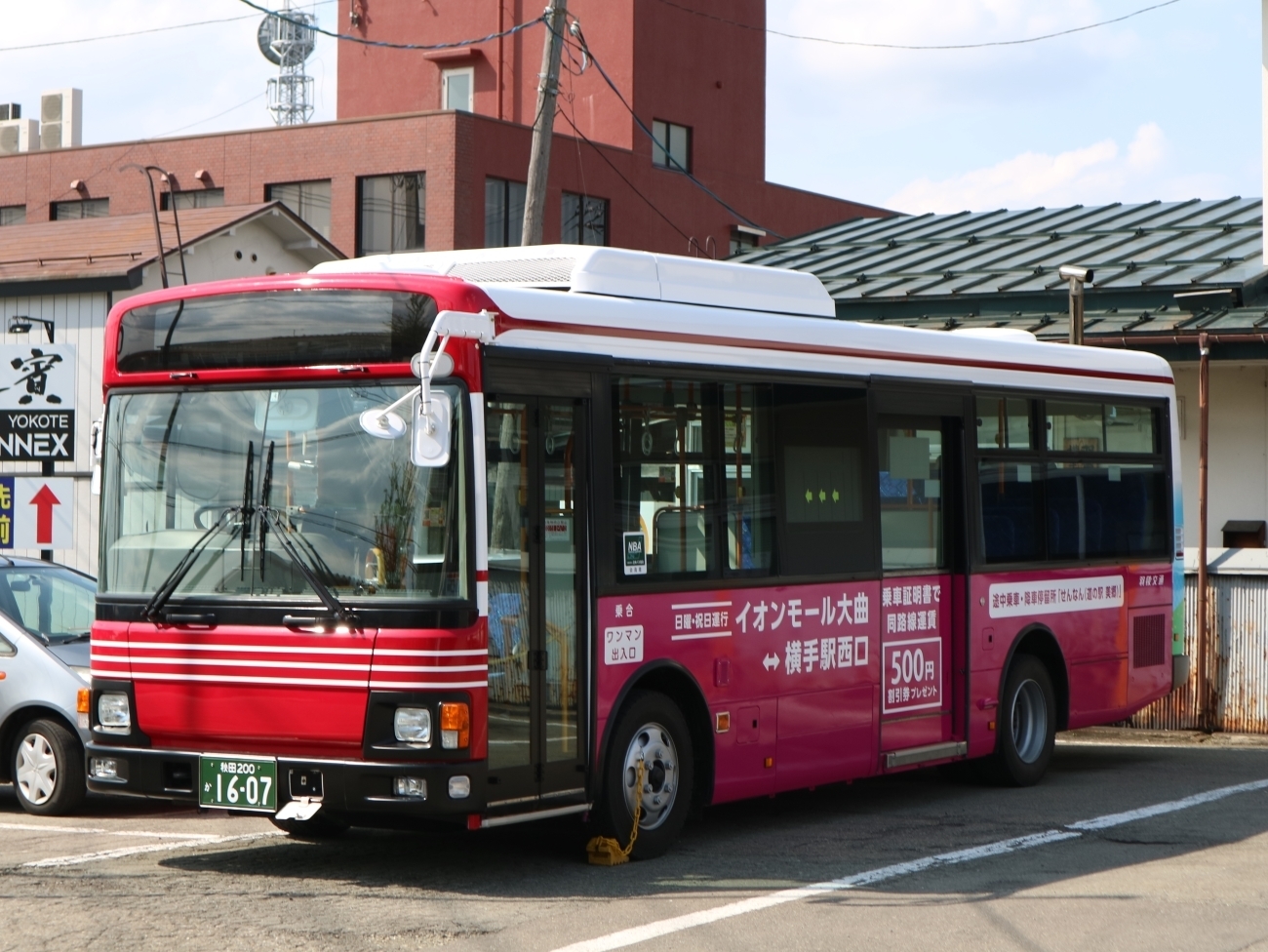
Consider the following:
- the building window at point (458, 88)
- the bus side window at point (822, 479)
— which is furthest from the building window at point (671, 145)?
the bus side window at point (822, 479)

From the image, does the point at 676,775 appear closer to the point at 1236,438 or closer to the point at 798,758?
the point at 798,758

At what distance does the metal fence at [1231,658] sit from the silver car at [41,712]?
948 cm

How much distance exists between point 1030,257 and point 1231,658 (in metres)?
8.70

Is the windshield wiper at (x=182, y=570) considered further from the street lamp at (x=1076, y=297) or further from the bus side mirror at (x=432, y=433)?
the street lamp at (x=1076, y=297)

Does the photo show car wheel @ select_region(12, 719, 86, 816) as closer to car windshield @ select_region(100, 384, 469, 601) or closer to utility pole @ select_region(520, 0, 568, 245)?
car windshield @ select_region(100, 384, 469, 601)

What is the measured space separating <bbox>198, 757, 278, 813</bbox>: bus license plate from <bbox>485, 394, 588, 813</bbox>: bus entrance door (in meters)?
1.04

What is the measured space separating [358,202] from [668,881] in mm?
33966

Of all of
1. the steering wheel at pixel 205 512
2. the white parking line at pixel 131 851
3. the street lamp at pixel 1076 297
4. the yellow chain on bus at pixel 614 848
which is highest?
the street lamp at pixel 1076 297

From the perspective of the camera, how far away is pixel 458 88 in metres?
47.4

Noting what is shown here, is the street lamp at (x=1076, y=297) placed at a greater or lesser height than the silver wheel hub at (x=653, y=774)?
greater

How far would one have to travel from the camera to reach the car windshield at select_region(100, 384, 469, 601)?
8055 mm

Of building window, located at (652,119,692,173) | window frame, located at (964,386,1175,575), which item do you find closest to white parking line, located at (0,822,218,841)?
window frame, located at (964,386,1175,575)

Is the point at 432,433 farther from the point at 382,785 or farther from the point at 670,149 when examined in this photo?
the point at 670,149

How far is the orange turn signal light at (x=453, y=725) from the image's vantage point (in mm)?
7918
